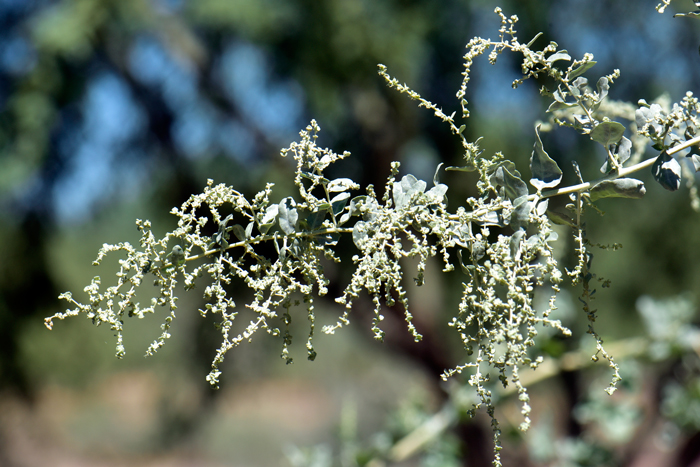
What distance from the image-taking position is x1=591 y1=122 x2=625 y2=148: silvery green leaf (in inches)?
8.6

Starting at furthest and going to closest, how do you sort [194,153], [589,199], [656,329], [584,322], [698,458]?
[584,322], [194,153], [698,458], [656,329], [589,199]

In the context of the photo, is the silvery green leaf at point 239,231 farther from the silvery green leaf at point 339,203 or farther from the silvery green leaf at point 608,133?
the silvery green leaf at point 608,133

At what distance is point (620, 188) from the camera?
220 mm

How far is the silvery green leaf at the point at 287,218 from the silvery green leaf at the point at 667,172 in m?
0.14

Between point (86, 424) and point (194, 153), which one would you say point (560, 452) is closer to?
point (194, 153)

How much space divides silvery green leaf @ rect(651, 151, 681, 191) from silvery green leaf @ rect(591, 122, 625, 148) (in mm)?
20

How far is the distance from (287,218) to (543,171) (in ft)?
0.34

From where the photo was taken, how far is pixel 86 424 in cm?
364

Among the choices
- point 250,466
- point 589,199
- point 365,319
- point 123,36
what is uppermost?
point 123,36

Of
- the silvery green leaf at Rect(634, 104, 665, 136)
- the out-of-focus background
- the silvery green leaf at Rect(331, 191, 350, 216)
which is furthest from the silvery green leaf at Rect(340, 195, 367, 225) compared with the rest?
the out-of-focus background

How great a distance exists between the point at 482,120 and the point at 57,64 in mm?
893

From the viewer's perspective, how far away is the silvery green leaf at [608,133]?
0.22 m

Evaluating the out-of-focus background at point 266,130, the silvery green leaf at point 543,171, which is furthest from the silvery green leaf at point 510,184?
the out-of-focus background at point 266,130

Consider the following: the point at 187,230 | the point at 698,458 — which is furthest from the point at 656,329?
the point at 187,230
